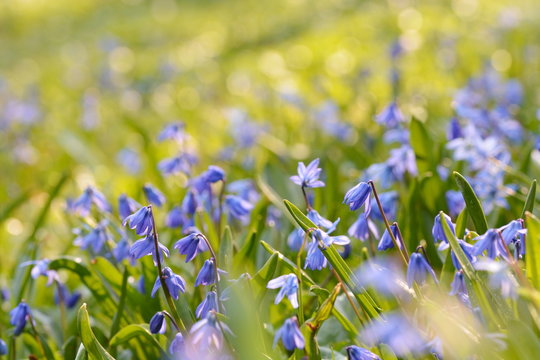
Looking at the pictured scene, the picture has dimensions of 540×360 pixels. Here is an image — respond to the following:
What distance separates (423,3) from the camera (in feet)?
31.0

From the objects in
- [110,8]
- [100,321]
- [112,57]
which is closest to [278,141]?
[100,321]

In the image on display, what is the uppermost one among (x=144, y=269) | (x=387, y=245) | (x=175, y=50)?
(x=387, y=245)

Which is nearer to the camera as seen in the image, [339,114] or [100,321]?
[100,321]

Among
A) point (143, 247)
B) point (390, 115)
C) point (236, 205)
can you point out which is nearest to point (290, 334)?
point (143, 247)

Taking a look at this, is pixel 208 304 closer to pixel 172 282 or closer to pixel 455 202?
pixel 172 282

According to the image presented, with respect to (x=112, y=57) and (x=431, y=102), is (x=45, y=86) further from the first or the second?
(x=431, y=102)

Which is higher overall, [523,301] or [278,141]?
[523,301]

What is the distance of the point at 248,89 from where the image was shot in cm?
661

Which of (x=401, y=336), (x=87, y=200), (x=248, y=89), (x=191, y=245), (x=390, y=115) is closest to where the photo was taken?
(x=401, y=336)

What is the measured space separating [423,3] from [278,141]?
5.82 m

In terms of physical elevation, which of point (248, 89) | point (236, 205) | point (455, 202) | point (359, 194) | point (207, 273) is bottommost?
point (248, 89)

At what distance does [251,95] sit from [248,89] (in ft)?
1.03

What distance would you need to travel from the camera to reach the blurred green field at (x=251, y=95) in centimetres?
366

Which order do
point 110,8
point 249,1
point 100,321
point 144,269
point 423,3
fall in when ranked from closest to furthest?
point 144,269
point 100,321
point 423,3
point 249,1
point 110,8
